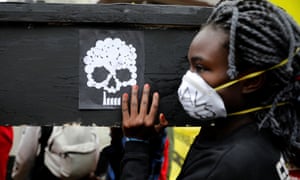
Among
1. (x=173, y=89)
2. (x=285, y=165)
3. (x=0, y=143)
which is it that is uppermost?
(x=173, y=89)

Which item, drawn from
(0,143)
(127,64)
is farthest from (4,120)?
(0,143)

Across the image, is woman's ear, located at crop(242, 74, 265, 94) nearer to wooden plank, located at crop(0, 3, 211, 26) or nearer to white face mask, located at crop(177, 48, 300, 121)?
white face mask, located at crop(177, 48, 300, 121)

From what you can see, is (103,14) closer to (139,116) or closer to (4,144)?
(139,116)

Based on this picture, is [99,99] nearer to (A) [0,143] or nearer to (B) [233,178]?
(B) [233,178]

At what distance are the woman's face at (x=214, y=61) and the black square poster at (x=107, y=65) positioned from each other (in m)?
0.39

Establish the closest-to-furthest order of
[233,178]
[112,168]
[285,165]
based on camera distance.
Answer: [233,178] → [285,165] → [112,168]

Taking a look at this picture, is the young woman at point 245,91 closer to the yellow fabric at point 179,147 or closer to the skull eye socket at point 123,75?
the skull eye socket at point 123,75

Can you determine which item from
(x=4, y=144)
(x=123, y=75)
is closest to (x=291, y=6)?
(x=123, y=75)

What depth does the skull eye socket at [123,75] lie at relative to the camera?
2.29 meters

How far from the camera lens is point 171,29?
232cm

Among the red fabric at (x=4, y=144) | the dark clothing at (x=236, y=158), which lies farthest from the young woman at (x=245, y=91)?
the red fabric at (x=4, y=144)

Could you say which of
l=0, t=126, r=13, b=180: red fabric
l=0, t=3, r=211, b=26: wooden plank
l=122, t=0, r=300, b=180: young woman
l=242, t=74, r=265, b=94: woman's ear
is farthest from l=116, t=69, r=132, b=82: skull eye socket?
l=0, t=126, r=13, b=180: red fabric

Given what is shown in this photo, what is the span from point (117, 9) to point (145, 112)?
426 mm

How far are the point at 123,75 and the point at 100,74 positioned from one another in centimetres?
9
